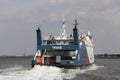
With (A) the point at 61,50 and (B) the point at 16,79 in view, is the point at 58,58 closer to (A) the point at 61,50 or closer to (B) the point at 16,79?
(A) the point at 61,50

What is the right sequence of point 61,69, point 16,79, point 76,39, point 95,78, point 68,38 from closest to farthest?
point 16,79, point 95,78, point 61,69, point 76,39, point 68,38

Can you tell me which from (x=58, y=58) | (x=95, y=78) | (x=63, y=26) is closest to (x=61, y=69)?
(x=58, y=58)

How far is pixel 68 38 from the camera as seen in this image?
180 feet

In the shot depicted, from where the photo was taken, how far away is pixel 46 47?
50.8m

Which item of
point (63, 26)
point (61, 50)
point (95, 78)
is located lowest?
point (95, 78)

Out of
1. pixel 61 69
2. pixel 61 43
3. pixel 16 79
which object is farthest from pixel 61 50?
pixel 16 79

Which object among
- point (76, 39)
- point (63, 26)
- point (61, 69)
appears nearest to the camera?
point (61, 69)

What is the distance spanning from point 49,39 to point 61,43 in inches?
78.2

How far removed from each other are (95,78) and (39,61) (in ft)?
37.3

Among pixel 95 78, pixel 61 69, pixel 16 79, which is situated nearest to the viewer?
pixel 16 79

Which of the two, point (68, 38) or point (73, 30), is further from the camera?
point (68, 38)

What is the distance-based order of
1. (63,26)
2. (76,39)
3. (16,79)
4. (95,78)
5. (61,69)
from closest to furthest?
(16,79) → (95,78) → (61,69) → (76,39) → (63,26)

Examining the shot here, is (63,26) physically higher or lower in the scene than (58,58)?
higher

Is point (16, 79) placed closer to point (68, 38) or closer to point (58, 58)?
point (58, 58)
